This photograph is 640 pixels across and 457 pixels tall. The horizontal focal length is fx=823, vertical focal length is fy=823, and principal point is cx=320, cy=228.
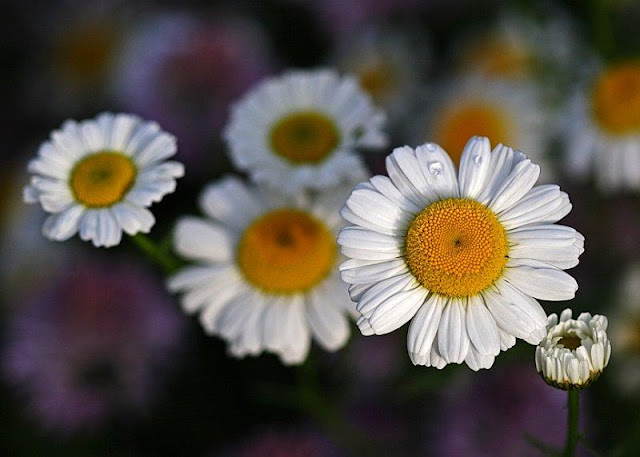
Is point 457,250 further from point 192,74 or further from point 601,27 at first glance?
point 192,74

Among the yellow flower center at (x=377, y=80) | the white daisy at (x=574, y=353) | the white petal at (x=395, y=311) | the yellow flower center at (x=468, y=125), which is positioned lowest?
the white daisy at (x=574, y=353)

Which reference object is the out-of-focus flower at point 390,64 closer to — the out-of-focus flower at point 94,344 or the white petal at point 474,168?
the out-of-focus flower at point 94,344

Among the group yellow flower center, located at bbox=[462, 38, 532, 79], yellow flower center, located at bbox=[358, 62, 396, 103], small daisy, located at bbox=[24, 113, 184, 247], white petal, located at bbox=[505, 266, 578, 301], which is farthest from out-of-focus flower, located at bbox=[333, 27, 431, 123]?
white petal, located at bbox=[505, 266, 578, 301]

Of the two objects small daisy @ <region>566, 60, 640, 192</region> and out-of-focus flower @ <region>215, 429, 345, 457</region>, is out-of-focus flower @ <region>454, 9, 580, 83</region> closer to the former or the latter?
small daisy @ <region>566, 60, 640, 192</region>

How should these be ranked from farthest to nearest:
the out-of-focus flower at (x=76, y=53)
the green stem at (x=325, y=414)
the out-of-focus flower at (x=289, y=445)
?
1. the out-of-focus flower at (x=76, y=53)
2. the out-of-focus flower at (x=289, y=445)
3. the green stem at (x=325, y=414)

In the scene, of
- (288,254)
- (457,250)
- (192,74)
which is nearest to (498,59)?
(192,74)

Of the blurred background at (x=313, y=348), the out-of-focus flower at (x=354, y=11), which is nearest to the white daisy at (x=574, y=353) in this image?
the blurred background at (x=313, y=348)
